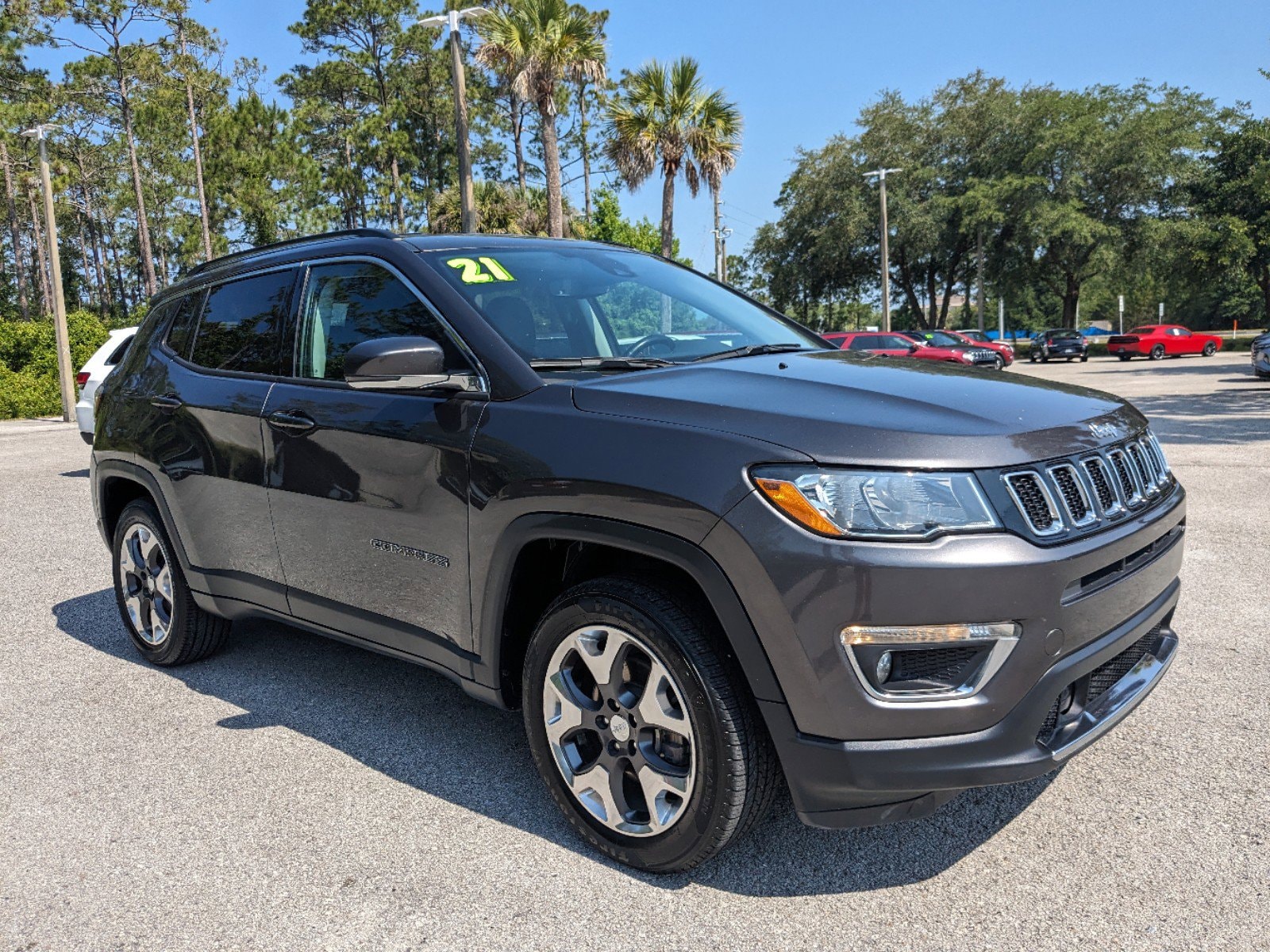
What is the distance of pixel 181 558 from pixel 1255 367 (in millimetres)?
23051

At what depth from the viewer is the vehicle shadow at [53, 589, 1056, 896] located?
2.70 m

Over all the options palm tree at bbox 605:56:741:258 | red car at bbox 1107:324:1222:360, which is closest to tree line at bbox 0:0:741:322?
palm tree at bbox 605:56:741:258

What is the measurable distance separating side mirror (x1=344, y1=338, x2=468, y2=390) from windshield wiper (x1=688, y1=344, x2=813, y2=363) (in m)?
0.80

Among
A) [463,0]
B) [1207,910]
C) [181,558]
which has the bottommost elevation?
[1207,910]

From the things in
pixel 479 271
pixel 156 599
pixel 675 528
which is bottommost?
pixel 156 599

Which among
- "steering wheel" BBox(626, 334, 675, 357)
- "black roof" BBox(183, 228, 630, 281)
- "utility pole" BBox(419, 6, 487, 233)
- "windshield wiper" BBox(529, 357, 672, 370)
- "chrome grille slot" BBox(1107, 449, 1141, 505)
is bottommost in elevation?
"chrome grille slot" BBox(1107, 449, 1141, 505)

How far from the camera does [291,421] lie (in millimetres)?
3496

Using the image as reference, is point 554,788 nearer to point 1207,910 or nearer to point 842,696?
point 842,696

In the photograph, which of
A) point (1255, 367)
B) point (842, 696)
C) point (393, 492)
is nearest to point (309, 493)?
point (393, 492)

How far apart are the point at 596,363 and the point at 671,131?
24139 millimetres

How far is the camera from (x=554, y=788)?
2861 mm

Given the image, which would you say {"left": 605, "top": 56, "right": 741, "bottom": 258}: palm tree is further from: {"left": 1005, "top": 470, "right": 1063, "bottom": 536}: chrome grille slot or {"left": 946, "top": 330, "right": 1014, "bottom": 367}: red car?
{"left": 1005, "top": 470, "right": 1063, "bottom": 536}: chrome grille slot

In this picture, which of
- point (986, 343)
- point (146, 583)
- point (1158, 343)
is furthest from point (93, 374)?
point (1158, 343)

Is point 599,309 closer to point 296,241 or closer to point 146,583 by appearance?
point 296,241
